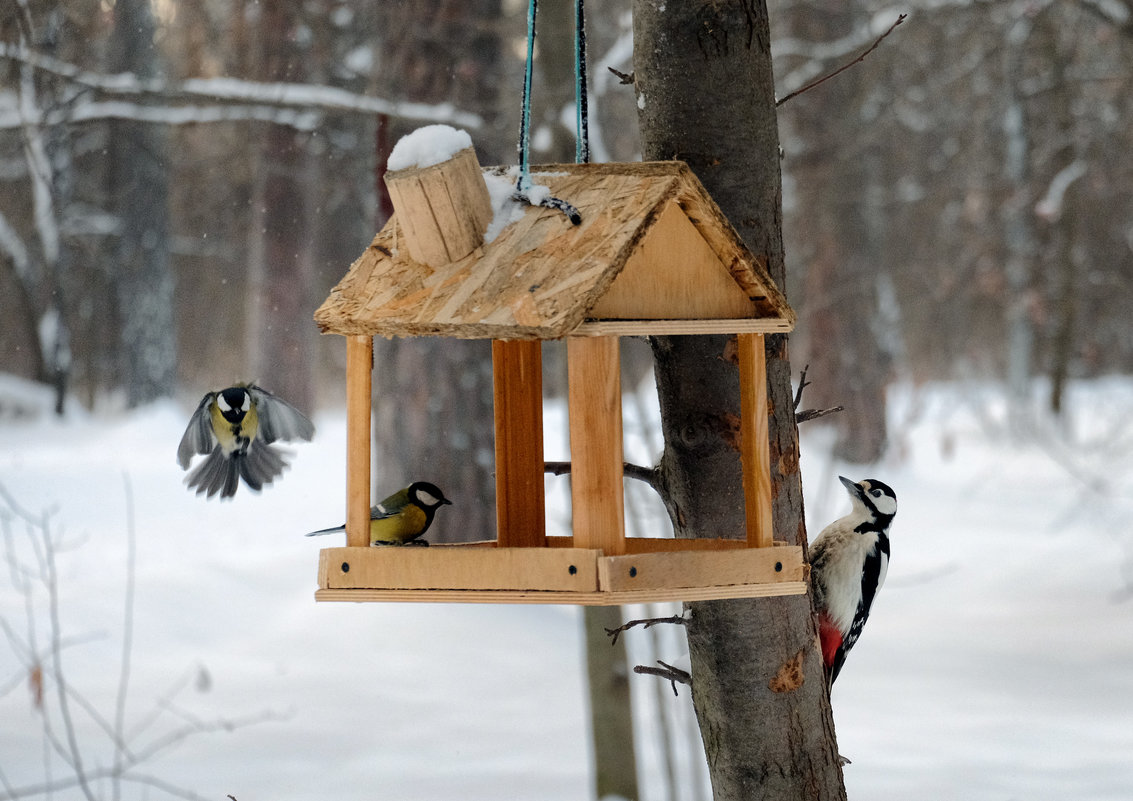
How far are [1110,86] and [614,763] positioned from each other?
454 inches

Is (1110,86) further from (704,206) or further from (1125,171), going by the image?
(704,206)

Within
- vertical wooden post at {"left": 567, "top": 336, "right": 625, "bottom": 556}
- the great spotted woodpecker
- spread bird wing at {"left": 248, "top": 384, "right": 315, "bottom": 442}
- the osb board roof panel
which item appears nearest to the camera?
the osb board roof panel

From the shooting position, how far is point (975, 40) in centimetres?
1331

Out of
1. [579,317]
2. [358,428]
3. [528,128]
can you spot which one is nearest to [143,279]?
[358,428]

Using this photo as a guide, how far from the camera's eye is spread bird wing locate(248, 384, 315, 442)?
9.49ft

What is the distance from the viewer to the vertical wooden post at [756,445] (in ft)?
7.24

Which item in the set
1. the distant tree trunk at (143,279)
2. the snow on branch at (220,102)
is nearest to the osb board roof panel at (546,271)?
the snow on branch at (220,102)

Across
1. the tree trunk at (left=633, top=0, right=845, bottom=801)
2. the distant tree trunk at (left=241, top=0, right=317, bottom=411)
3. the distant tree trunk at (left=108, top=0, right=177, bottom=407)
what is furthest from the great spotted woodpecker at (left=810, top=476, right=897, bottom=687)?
the distant tree trunk at (left=108, top=0, right=177, bottom=407)

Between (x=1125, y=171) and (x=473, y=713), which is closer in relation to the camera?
(x=473, y=713)

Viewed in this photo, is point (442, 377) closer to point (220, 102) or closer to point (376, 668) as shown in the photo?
point (376, 668)

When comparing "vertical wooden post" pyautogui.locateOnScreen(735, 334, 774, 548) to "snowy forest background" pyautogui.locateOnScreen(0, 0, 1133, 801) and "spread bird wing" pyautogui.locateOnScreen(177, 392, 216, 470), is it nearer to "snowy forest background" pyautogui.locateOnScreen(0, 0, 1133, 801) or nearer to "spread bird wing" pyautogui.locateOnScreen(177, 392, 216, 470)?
"spread bird wing" pyautogui.locateOnScreen(177, 392, 216, 470)

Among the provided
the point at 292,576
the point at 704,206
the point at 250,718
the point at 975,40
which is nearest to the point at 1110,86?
the point at 975,40

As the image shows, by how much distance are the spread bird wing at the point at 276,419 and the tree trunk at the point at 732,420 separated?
3.05 feet

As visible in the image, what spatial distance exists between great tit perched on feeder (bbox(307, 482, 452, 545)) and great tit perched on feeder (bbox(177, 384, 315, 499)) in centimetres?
42
